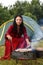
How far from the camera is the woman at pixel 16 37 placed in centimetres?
532

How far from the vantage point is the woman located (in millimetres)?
5320

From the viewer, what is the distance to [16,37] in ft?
18.3

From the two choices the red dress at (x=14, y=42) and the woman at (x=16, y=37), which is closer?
the woman at (x=16, y=37)

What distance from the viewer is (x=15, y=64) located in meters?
5.32

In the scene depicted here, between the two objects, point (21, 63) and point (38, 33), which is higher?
point (21, 63)

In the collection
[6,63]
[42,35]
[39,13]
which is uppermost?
[6,63]

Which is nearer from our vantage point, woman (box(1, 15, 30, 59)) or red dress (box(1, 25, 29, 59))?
woman (box(1, 15, 30, 59))

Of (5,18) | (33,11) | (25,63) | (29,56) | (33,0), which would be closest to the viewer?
(29,56)

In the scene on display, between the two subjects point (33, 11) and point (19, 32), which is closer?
point (19, 32)

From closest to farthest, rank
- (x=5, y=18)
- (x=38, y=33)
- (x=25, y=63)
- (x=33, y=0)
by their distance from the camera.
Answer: (x=25, y=63) → (x=38, y=33) → (x=5, y=18) → (x=33, y=0)

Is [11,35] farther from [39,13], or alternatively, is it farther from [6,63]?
[39,13]

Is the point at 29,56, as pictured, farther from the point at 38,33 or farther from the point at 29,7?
the point at 29,7

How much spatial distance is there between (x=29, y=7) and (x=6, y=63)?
19.2 meters

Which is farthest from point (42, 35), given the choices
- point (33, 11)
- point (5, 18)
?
point (33, 11)
